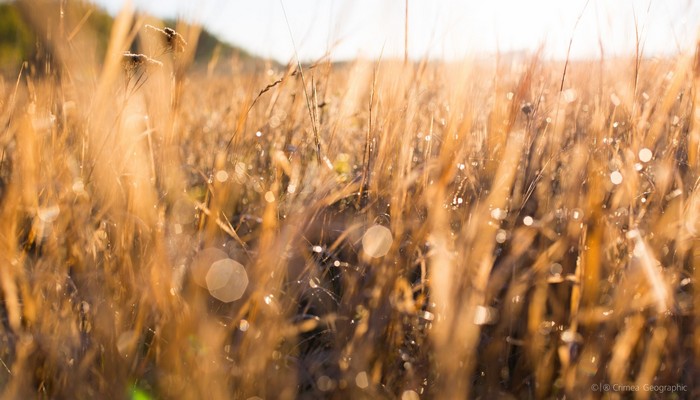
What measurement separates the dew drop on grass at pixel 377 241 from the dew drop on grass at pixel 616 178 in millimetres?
456

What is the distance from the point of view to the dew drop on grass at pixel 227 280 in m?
0.94

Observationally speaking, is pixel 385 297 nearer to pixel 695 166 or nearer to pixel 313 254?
pixel 313 254

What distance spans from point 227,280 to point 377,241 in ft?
0.85

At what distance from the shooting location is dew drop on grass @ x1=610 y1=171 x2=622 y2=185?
43.4 inches

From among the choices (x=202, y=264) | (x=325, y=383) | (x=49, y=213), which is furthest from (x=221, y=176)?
(x=325, y=383)

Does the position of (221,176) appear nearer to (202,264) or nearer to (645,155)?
(202,264)

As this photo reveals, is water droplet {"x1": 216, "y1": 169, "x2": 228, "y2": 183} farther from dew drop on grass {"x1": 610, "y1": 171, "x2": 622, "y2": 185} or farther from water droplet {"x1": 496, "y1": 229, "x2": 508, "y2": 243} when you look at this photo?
dew drop on grass {"x1": 610, "y1": 171, "x2": 622, "y2": 185}

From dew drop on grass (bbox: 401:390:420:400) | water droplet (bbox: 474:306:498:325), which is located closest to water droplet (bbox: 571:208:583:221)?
water droplet (bbox: 474:306:498:325)

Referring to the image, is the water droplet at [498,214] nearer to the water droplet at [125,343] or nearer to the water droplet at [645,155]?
the water droplet at [645,155]

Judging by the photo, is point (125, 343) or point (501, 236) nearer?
point (125, 343)

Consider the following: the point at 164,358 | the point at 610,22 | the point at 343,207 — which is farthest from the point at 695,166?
the point at 164,358

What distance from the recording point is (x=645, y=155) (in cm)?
121

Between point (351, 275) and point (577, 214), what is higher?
point (577, 214)

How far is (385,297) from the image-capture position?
88 cm
